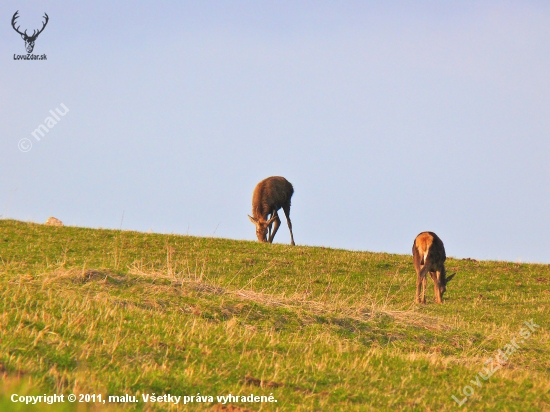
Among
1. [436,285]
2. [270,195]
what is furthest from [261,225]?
[436,285]

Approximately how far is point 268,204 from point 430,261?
45.7ft

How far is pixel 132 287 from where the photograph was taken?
41.9 ft

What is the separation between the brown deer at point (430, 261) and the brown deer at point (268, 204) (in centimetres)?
1262

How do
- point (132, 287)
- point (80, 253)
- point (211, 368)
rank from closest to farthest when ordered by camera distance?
point (211, 368) < point (132, 287) < point (80, 253)

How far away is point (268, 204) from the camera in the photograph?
33.3 meters

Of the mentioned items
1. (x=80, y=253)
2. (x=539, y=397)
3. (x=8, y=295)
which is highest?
(x=80, y=253)

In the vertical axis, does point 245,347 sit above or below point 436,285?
below

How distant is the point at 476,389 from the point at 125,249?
1772 centimetres

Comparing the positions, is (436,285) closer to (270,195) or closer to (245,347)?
(245,347)

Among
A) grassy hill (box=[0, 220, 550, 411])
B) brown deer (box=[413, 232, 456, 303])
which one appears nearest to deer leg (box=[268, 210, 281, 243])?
brown deer (box=[413, 232, 456, 303])

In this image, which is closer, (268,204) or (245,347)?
(245,347)

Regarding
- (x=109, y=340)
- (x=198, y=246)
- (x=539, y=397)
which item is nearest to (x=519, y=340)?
(x=539, y=397)

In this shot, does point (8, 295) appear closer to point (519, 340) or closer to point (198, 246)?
point (519, 340)

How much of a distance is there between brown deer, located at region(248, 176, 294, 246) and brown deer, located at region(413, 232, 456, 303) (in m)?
12.6
